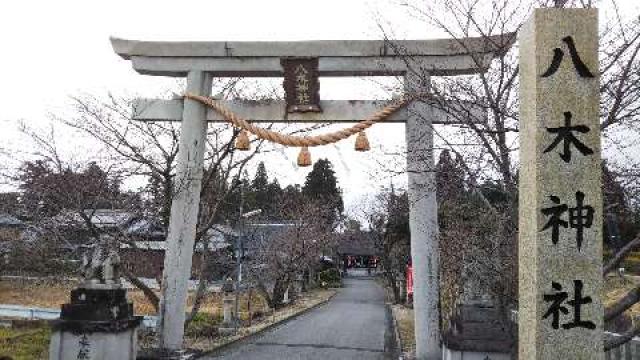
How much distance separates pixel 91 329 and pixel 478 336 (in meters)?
6.38

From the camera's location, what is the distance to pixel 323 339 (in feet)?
56.7

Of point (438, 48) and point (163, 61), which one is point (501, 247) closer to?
point (438, 48)

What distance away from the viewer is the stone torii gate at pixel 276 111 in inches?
391

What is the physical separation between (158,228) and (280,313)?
12.4m

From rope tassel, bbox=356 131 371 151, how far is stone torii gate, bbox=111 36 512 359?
76cm

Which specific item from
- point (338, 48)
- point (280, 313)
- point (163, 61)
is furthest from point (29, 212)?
point (280, 313)

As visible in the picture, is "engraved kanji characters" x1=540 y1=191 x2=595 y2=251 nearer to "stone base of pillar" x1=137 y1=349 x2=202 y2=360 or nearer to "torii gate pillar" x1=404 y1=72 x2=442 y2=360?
"torii gate pillar" x1=404 y1=72 x2=442 y2=360

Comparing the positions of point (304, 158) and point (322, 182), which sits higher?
point (322, 182)

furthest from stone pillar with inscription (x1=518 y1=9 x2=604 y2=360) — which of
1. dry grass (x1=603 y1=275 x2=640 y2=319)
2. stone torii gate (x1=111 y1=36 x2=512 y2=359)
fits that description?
dry grass (x1=603 y1=275 x2=640 y2=319)

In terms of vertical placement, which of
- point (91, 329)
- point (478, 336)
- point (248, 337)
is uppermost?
point (478, 336)

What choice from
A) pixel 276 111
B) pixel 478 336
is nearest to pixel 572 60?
pixel 478 336

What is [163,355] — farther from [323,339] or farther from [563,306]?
[563,306]

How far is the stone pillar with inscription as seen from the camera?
4570 millimetres

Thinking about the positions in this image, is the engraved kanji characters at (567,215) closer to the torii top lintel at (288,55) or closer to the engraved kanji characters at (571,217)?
the engraved kanji characters at (571,217)
